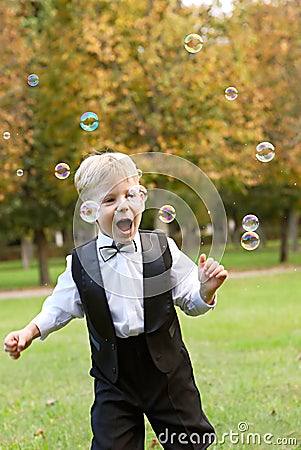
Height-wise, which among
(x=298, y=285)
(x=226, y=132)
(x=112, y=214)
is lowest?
(x=298, y=285)

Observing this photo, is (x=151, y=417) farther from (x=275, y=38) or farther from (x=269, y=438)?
(x=275, y=38)

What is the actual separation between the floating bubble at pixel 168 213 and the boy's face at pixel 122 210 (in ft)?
2.25

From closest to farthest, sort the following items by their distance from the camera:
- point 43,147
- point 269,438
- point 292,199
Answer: point 269,438 < point 43,147 < point 292,199

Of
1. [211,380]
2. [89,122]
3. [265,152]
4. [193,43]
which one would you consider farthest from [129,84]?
[89,122]

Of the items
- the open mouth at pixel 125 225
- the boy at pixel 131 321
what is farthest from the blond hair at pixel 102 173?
the open mouth at pixel 125 225

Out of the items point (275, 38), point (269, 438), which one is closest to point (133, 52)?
point (275, 38)

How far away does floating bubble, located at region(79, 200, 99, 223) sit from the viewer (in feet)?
10.9

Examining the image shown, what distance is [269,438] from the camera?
457cm

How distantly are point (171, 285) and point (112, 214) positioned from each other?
393 millimetres

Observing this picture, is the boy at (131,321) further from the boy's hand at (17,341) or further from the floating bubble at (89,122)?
the floating bubble at (89,122)

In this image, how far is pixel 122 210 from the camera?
3219 millimetres

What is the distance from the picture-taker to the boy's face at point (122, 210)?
323cm

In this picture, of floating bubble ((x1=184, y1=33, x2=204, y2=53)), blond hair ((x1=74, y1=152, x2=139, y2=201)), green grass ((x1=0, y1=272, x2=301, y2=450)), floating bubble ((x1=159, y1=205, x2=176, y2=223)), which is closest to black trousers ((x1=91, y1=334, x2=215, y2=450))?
blond hair ((x1=74, y1=152, x2=139, y2=201))

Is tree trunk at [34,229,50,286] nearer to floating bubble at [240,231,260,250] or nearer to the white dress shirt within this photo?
floating bubble at [240,231,260,250]
